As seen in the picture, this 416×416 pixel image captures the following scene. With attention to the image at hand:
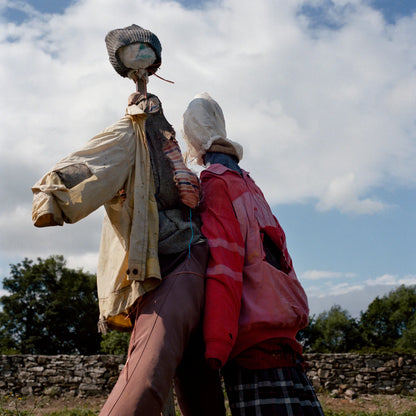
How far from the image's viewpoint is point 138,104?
233cm

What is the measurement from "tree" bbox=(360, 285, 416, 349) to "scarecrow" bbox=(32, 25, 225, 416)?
18.9 m

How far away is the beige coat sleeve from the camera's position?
1.80 metres

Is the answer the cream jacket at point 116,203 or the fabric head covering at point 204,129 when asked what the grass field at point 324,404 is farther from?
the cream jacket at point 116,203

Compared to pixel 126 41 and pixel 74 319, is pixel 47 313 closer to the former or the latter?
pixel 74 319

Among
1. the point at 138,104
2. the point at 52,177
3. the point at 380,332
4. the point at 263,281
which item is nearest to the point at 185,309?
the point at 263,281

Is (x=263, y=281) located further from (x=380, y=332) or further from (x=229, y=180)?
(x=380, y=332)

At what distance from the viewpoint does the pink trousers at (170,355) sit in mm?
1771

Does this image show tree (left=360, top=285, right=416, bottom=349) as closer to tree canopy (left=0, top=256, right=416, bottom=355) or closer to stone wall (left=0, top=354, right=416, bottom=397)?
tree canopy (left=0, top=256, right=416, bottom=355)

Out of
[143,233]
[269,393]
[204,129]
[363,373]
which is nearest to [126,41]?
[204,129]

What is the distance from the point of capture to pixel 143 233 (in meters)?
2.00

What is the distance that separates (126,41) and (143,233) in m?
0.96

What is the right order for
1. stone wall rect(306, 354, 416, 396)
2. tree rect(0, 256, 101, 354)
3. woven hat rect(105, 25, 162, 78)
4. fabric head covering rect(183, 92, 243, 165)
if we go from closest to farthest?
woven hat rect(105, 25, 162, 78), fabric head covering rect(183, 92, 243, 165), stone wall rect(306, 354, 416, 396), tree rect(0, 256, 101, 354)

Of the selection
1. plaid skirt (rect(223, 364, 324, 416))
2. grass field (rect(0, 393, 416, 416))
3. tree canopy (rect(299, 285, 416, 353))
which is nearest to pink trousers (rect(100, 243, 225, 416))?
plaid skirt (rect(223, 364, 324, 416))

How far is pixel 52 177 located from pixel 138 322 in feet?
2.14
